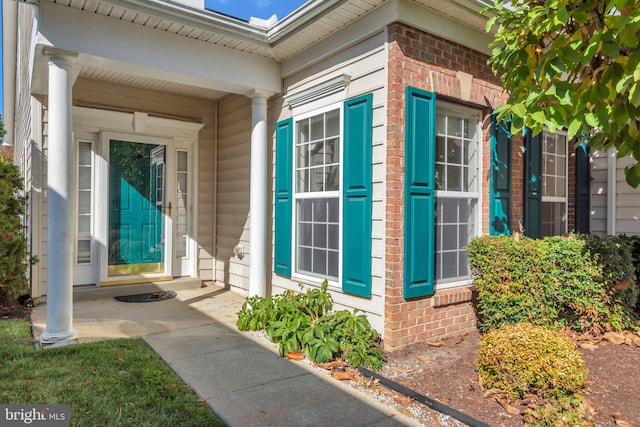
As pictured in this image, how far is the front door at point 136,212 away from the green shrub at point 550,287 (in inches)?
183

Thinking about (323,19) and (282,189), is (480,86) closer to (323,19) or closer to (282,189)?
(323,19)

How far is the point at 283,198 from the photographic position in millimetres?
4945

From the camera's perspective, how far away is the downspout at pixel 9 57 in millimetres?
6749

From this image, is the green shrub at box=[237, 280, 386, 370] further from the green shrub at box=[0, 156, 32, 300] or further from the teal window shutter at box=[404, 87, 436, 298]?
the green shrub at box=[0, 156, 32, 300]

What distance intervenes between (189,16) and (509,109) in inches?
119

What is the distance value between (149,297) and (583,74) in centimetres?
550

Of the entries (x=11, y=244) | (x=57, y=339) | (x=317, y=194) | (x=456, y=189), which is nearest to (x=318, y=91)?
(x=317, y=194)

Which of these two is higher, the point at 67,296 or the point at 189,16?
the point at 189,16

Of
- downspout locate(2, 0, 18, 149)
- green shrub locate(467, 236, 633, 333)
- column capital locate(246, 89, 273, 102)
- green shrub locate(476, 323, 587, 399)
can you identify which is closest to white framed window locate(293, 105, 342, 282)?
column capital locate(246, 89, 273, 102)

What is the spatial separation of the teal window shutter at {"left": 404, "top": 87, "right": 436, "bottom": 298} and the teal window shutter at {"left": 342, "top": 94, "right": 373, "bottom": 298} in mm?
346

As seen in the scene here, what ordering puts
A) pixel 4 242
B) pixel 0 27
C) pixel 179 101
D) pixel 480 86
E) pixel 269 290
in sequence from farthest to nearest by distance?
pixel 0 27 → pixel 179 101 → pixel 269 290 → pixel 4 242 → pixel 480 86

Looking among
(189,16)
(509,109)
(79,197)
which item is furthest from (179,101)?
(509,109)

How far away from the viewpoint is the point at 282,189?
16.3 feet

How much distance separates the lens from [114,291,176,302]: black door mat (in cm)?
557
